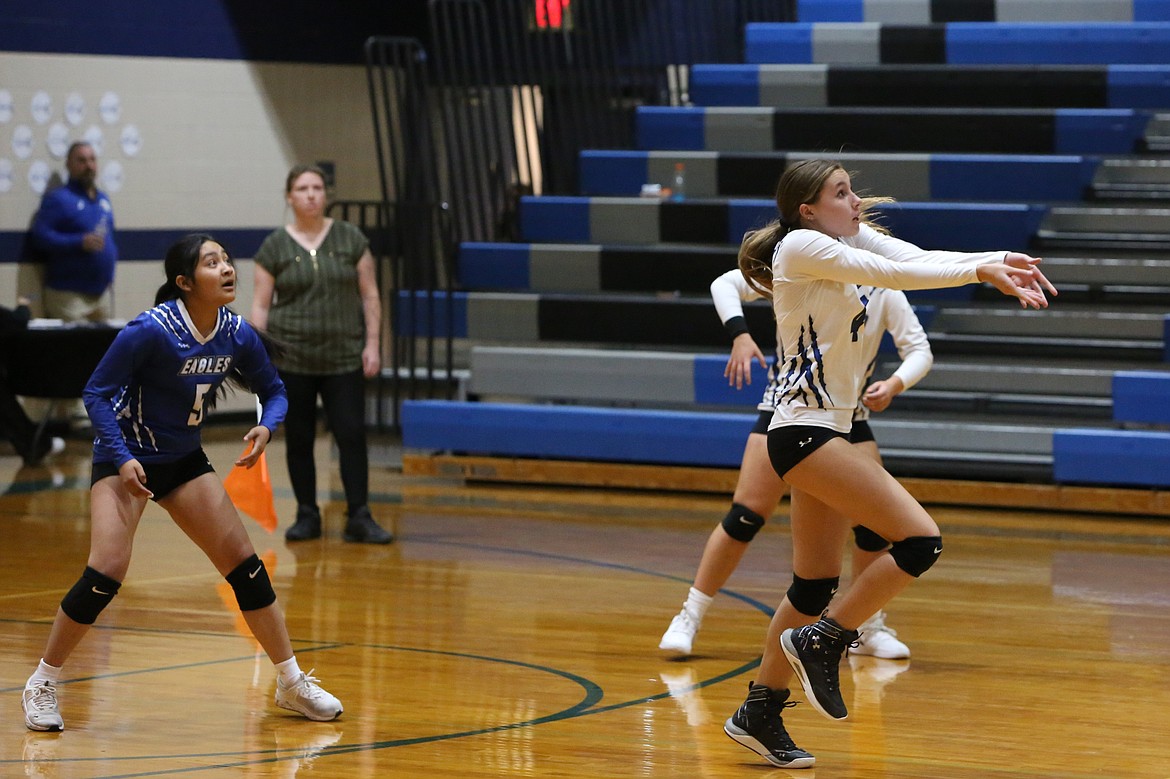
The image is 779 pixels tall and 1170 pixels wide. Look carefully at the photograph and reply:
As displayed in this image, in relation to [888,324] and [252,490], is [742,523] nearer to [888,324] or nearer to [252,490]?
[888,324]

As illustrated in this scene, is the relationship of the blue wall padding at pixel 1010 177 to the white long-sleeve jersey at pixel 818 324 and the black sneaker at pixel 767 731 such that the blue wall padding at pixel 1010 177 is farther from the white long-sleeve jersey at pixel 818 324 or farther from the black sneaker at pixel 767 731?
the black sneaker at pixel 767 731

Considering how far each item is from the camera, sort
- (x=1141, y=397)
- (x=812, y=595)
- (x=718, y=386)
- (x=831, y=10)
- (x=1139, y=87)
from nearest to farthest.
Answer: (x=812, y=595) → (x=1141, y=397) → (x=718, y=386) → (x=1139, y=87) → (x=831, y=10)

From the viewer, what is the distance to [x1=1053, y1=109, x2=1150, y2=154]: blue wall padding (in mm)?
9867

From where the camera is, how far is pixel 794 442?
4109 mm

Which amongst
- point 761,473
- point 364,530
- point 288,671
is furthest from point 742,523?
point 364,530

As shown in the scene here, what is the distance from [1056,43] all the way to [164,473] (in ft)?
24.7

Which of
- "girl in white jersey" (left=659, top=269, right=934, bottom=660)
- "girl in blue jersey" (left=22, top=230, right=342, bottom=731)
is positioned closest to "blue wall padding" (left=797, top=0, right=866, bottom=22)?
"girl in white jersey" (left=659, top=269, right=934, bottom=660)

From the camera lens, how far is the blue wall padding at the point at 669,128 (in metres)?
10.8

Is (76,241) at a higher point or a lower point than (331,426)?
higher

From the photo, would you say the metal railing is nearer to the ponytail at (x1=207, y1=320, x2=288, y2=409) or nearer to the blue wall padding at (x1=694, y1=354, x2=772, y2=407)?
the blue wall padding at (x1=694, y1=354, x2=772, y2=407)

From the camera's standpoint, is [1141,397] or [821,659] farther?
[1141,397]

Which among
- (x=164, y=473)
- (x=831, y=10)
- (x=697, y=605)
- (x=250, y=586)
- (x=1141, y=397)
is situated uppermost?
(x=831, y=10)

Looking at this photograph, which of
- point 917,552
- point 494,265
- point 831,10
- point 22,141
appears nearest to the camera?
point 917,552

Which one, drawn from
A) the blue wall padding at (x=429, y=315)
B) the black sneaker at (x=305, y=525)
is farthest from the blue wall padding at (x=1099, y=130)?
the black sneaker at (x=305, y=525)
